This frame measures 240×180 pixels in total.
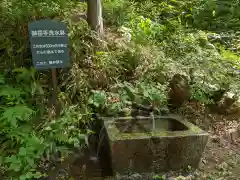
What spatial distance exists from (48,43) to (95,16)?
1811 mm

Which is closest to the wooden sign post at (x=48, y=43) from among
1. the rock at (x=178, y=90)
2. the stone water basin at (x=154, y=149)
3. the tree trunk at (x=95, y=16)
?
the stone water basin at (x=154, y=149)

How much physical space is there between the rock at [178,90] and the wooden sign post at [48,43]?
175cm

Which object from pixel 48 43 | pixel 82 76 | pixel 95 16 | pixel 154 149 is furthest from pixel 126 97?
pixel 95 16

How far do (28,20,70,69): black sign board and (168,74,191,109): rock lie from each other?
Result: 1.75 meters

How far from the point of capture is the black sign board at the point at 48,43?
2.75 meters

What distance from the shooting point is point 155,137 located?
3.01 metres

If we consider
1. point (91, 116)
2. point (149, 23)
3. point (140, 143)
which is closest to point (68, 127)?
point (91, 116)

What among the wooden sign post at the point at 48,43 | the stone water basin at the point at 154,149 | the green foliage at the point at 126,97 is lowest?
the stone water basin at the point at 154,149

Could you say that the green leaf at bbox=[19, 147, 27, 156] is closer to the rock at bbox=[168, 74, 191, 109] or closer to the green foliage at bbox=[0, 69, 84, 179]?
the green foliage at bbox=[0, 69, 84, 179]

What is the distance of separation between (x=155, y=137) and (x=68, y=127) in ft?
3.71

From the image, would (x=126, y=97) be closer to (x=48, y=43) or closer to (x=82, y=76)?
(x=82, y=76)

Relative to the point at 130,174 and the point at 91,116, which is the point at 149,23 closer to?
the point at 91,116

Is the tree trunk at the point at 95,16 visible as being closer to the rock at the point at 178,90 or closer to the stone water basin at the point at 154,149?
the rock at the point at 178,90

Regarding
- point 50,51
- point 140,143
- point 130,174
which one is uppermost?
point 50,51
